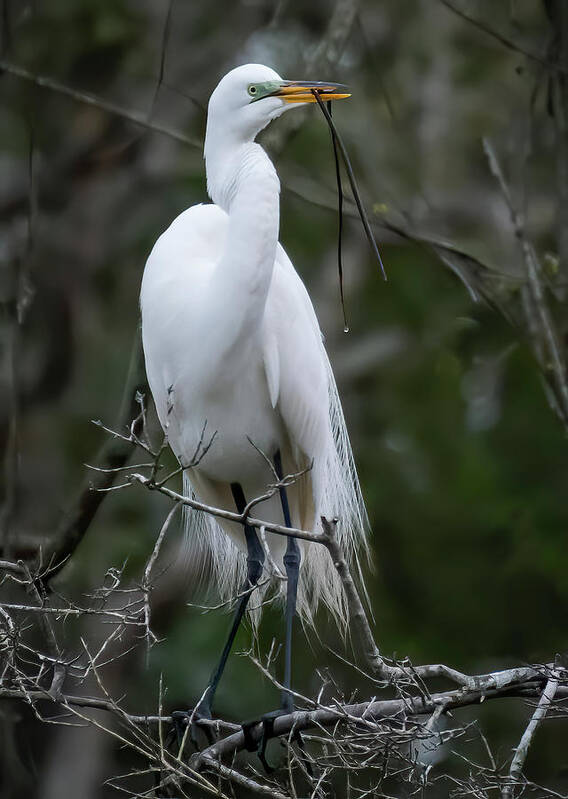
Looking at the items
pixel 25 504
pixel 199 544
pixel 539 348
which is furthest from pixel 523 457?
pixel 25 504

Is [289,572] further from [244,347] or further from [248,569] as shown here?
[244,347]

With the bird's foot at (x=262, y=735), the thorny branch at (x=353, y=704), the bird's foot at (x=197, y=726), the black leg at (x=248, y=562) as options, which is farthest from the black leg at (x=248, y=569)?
the thorny branch at (x=353, y=704)

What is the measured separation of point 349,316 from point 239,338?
2.63 meters

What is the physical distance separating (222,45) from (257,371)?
2.96 meters

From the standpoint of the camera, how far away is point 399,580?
15.7 feet

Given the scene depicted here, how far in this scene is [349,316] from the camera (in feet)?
17.3

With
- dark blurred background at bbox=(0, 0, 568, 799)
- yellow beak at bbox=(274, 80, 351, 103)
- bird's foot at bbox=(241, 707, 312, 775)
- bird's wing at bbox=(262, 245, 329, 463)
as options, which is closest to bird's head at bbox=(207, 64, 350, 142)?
yellow beak at bbox=(274, 80, 351, 103)

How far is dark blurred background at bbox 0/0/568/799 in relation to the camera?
419cm

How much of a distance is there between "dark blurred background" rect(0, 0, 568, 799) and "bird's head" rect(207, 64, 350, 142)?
635mm

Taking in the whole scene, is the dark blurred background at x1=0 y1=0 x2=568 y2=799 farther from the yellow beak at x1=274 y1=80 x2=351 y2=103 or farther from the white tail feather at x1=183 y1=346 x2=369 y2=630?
the yellow beak at x1=274 y1=80 x2=351 y2=103

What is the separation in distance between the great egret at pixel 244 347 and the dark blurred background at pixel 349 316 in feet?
2.04

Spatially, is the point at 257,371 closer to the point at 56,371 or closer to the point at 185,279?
the point at 185,279

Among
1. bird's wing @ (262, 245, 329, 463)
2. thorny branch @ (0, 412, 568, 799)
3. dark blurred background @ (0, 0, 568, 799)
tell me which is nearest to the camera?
thorny branch @ (0, 412, 568, 799)

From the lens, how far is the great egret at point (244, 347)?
2602 millimetres
